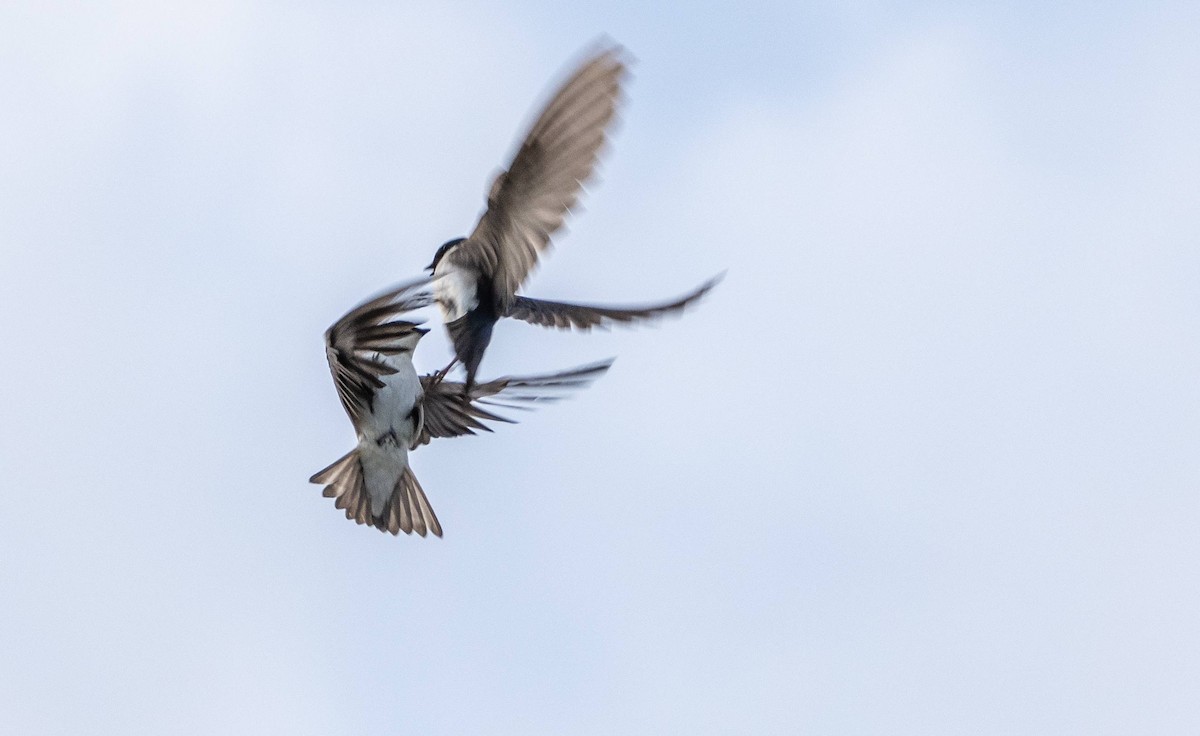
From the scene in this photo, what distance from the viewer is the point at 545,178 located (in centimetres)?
575

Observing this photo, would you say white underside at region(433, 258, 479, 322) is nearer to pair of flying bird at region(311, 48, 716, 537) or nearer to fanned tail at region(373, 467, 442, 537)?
pair of flying bird at region(311, 48, 716, 537)

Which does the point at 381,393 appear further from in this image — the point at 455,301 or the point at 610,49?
the point at 610,49

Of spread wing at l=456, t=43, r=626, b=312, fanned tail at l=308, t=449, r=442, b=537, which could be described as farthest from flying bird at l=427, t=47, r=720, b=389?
fanned tail at l=308, t=449, r=442, b=537

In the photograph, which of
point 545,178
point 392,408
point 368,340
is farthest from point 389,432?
point 545,178

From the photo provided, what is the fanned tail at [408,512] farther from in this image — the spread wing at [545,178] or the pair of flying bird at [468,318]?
the spread wing at [545,178]

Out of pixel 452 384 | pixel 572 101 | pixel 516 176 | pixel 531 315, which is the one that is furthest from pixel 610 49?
pixel 452 384

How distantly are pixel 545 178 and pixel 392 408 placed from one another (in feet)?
4.98

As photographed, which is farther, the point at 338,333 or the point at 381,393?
the point at 381,393

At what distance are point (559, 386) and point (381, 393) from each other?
0.93m

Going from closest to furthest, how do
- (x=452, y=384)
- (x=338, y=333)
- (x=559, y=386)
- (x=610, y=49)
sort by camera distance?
1. (x=610, y=49)
2. (x=338, y=333)
3. (x=559, y=386)
4. (x=452, y=384)

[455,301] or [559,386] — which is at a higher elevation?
[455,301]

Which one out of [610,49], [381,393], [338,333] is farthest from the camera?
[381,393]

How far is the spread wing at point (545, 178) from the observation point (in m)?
5.32

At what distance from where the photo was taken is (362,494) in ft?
24.0
